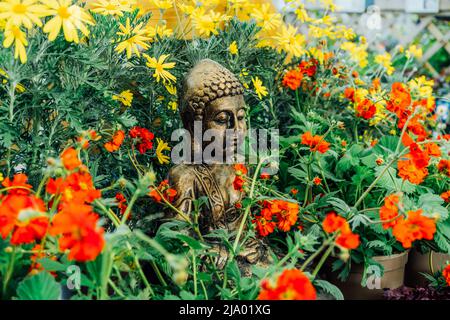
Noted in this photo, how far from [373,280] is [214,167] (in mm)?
651

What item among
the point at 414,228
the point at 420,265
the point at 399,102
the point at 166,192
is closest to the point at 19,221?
the point at 166,192

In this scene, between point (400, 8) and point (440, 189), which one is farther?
point (400, 8)

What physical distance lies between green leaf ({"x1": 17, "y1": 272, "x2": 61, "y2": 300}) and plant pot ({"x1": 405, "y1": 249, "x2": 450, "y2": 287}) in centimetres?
133

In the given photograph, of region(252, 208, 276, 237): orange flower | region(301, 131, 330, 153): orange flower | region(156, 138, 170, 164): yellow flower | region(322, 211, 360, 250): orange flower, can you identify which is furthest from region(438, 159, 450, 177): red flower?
region(156, 138, 170, 164): yellow flower

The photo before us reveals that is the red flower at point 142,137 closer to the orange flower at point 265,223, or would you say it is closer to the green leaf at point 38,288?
the orange flower at point 265,223

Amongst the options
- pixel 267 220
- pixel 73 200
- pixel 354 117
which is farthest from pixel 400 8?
pixel 73 200

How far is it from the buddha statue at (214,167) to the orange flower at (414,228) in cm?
61

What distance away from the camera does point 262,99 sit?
7.66ft

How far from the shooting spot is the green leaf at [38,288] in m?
1.04

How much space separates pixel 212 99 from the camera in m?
1.69

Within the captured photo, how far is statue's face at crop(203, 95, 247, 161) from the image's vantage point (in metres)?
1.69

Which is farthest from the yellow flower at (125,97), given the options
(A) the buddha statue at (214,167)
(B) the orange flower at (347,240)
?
(B) the orange flower at (347,240)
